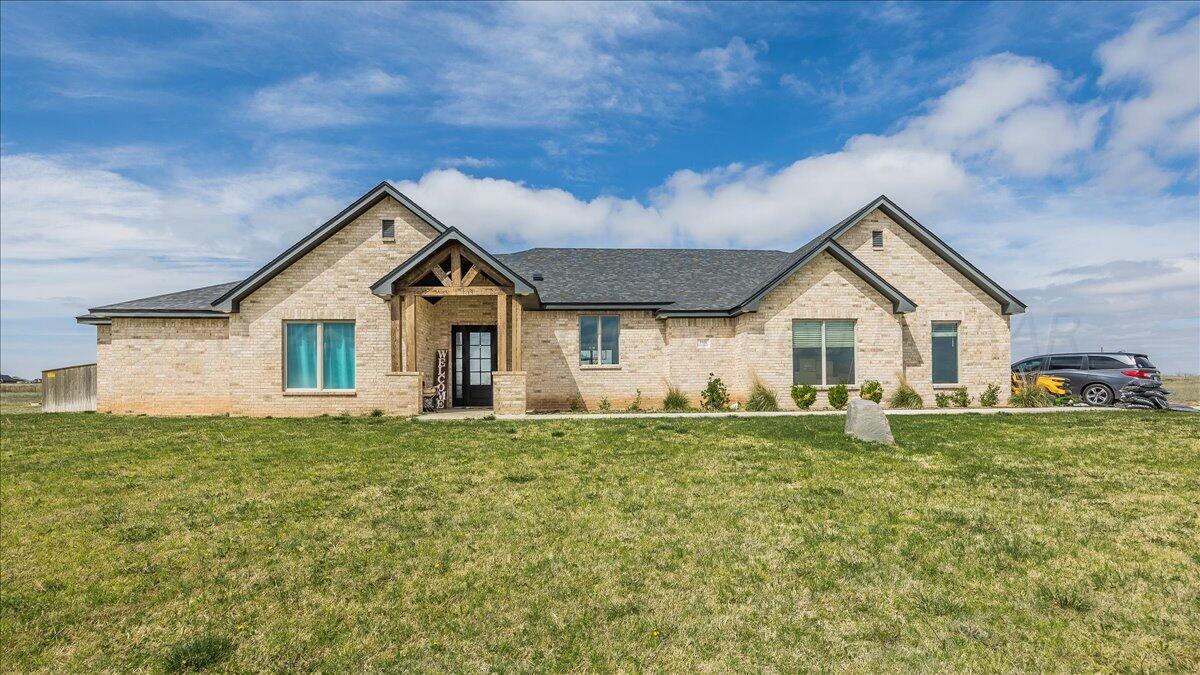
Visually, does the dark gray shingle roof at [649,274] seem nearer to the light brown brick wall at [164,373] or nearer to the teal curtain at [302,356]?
the teal curtain at [302,356]

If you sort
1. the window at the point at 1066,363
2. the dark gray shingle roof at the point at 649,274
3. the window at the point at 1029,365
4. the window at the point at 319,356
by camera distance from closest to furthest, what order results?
the window at the point at 319,356 < the window at the point at 1066,363 < the dark gray shingle roof at the point at 649,274 < the window at the point at 1029,365

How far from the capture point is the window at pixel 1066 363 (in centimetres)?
2078

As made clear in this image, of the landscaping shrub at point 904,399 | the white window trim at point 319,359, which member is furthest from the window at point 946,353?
the white window trim at point 319,359

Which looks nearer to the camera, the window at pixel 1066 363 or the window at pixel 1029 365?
the window at pixel 1066 363

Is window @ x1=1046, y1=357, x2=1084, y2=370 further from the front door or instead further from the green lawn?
the front door

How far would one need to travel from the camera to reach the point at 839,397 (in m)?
19.2

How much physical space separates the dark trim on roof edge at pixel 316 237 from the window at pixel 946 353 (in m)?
15.0

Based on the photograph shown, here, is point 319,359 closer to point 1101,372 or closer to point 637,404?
point 637,404

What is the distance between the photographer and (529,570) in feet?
22.1

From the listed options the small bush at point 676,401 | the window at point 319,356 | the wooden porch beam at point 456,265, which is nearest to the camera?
the wooden porch beam at point 456,265

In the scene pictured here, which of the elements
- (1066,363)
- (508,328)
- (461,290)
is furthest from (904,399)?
(461,290)

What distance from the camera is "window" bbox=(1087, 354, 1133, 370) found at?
2011cm

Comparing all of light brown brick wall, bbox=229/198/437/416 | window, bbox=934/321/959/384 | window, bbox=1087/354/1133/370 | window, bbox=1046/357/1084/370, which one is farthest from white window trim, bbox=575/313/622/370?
window, bbox=1087/354/1133/370

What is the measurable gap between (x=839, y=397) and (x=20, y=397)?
36.4 metres
